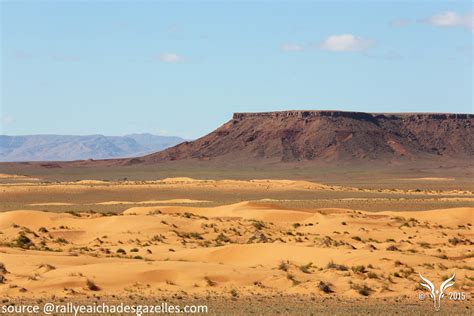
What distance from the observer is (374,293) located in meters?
26.4

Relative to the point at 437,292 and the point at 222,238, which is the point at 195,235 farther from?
the point at 437,292

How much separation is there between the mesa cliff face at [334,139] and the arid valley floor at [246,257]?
4315 inches

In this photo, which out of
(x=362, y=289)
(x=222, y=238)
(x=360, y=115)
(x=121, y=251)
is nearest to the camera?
(x=362, y=289)

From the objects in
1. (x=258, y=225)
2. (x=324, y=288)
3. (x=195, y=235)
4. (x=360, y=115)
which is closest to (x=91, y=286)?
(x=324, y=288)

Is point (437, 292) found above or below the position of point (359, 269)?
below

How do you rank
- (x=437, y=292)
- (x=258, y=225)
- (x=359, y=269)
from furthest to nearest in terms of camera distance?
A: (x=258, y=225)
(x=359, y=269)
(x=437, y=292)

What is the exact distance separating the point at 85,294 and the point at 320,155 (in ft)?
493

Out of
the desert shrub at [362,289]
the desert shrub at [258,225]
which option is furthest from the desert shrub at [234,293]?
the desert shrub at [258,225]

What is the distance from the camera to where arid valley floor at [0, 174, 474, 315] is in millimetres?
25531

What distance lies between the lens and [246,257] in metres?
33.9

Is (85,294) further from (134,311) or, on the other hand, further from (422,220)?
(422,220)

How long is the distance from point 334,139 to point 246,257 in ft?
479

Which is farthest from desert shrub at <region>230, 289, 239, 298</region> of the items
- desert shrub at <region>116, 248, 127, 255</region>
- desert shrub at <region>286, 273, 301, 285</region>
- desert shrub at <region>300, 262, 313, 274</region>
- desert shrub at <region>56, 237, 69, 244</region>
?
desert shrub at <region>56, 237, 69, 244</region>

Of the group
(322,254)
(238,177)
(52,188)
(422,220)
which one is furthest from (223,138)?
(322,254)
